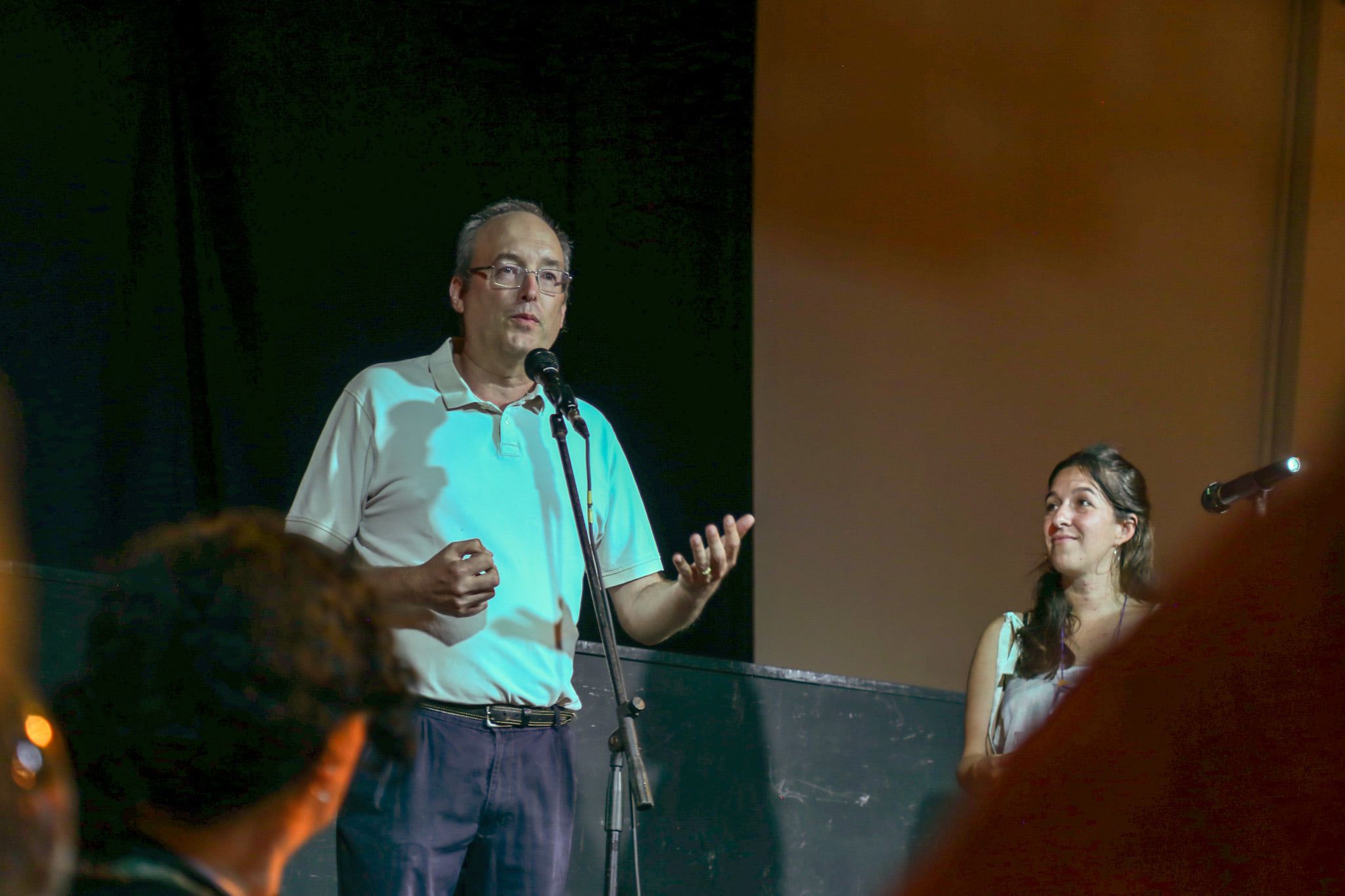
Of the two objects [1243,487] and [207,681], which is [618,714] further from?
[1243,487]

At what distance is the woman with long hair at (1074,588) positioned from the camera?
2543 mm

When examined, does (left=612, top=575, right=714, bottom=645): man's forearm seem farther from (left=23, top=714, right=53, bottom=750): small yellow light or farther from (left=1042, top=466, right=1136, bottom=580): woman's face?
(left=23, top=714, right=53, bottom=750): small yellow light

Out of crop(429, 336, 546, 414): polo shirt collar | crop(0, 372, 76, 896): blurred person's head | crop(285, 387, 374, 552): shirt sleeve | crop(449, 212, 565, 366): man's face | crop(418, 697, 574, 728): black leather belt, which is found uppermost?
crop(449, 212, 565, 366): man's face

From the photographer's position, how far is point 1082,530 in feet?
8.59

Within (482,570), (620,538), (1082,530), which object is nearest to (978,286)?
(1082,530)

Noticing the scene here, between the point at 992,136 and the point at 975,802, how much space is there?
3.70 metres

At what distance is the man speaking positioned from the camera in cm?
186

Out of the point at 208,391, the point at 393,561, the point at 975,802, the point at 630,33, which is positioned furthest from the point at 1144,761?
the point at 630,33

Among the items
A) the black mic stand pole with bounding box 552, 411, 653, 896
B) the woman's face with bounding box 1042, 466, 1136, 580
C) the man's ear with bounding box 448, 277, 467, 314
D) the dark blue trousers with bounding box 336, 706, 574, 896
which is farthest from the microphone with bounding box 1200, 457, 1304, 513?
the man's ear with bounding box 448, 277, 467, 314

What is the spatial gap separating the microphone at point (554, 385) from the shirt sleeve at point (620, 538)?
1.09 ft

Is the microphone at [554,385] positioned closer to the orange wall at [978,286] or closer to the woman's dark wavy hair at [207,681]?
the woman's dark wavy hair at [207,681]

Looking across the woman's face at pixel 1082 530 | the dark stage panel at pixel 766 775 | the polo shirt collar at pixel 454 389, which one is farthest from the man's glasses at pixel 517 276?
the woman's face at pixel 1082 530

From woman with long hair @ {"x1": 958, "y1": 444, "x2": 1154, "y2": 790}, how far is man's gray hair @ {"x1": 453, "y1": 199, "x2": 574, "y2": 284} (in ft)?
Result: 4.08

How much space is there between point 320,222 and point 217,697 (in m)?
2.02
